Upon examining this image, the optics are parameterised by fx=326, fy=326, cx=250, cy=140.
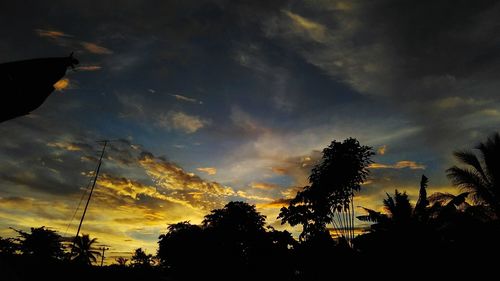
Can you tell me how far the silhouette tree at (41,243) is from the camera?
58.9 m

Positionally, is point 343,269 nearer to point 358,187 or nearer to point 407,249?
point 407,249

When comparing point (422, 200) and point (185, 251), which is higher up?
point (422, 200)

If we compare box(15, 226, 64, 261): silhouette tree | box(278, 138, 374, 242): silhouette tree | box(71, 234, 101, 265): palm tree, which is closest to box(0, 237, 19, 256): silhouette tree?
box(15, 226, 64, 261): silhouette tree

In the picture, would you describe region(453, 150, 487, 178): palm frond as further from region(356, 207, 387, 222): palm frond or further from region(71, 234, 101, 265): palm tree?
region(71, 234, 101, 265): palm tree

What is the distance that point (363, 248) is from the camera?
909 inches

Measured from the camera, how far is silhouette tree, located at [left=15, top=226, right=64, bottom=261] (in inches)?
2319

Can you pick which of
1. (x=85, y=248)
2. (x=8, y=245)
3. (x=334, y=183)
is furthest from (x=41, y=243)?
(x=334, y=183)

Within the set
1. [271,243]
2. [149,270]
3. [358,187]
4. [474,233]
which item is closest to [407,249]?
[474,233]

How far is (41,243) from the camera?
61500mm

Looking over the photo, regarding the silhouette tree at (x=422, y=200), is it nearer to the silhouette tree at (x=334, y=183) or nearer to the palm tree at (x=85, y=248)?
the silhouette tree at (x=334, y=183)

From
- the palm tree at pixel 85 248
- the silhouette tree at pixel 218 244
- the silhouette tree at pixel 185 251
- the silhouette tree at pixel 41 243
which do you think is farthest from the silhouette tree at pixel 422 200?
the palm tree at pixel 85 248

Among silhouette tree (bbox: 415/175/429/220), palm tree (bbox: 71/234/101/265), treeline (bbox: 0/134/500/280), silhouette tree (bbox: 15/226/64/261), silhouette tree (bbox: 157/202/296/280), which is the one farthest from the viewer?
palm tree (bbox: 71/234/101/265)

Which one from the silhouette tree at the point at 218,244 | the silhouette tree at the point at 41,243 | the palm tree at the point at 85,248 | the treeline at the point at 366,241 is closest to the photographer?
the treeline at the point at 366,241

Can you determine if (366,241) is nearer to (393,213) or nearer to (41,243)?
(393,213)
